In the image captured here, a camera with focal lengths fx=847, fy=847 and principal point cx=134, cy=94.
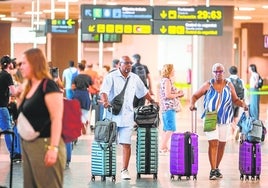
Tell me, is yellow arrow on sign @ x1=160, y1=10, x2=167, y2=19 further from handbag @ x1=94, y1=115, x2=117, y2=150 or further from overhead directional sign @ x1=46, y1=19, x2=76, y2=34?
handbag @ x1=94, y1=115, x2=117, y2=150

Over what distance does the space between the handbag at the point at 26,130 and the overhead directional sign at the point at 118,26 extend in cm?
1678

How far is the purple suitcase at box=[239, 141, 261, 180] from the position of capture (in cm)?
1302

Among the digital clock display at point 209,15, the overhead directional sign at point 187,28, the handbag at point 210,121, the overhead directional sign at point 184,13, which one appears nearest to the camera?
the handbag at point 210,121

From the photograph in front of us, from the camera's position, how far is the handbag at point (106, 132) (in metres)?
12.4

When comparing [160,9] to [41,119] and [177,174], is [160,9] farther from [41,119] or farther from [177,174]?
[41,119]

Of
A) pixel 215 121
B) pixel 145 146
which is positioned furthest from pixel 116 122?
pixel 215 121

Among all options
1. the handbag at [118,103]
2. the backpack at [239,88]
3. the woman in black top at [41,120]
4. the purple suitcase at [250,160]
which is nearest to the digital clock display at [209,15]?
the backpack at [239,88]

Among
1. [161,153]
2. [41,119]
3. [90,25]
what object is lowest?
[161,153]

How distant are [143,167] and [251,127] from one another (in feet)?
5.86

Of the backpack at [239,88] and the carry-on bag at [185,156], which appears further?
the backpack at [239,88]

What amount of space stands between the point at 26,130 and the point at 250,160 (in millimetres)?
6232

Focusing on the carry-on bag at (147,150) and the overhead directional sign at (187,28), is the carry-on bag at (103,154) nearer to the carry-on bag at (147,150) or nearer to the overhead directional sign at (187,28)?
the carry-on bag at (147,150)

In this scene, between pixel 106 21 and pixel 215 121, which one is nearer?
pixel 215 121

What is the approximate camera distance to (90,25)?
79.5ft
